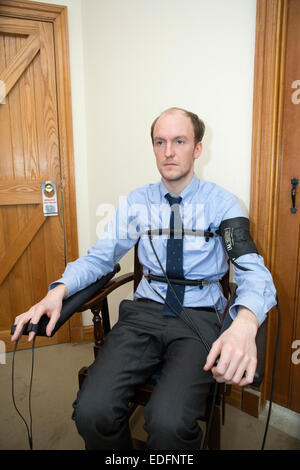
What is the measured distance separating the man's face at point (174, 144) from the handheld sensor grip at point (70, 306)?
549mm

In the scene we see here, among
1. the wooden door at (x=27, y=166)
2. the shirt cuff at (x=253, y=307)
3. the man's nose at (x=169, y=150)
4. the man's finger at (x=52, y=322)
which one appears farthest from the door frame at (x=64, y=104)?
the shirt cuff at (x=253, y=307)

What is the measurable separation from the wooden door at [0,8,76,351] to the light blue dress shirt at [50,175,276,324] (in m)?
1.01

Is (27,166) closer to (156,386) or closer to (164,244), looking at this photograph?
(164,244)

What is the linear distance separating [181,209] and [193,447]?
885 millimetres

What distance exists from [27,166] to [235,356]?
6.56ft

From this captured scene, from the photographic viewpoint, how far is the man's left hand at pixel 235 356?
0.77m

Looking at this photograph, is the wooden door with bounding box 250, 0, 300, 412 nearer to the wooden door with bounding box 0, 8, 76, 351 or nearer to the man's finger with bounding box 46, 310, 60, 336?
the man's finger with bounding box 46, 310, 60, 336

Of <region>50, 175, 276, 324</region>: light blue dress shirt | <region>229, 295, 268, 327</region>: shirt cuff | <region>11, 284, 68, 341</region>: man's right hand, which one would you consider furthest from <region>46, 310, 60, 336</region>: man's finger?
<region>229, 295, 268, 327</region>: shirt cuff

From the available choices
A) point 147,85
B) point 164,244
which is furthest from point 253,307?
point 147,85

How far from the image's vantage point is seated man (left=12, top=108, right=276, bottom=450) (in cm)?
94

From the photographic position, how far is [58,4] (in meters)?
2.08

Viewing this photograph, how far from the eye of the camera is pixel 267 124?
1.39 metres

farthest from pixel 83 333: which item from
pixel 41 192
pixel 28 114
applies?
pixel 28 114

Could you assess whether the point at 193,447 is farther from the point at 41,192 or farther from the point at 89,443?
the point at 41,192
